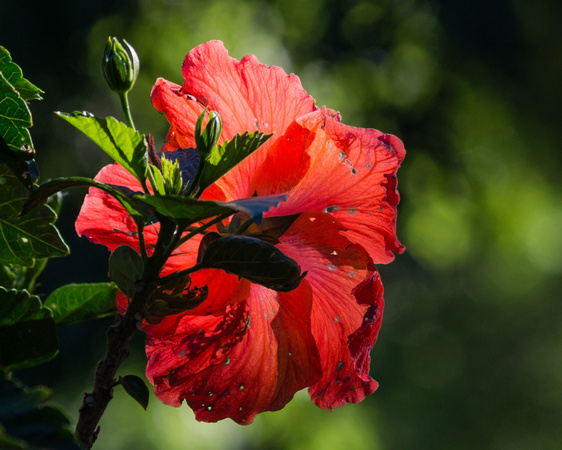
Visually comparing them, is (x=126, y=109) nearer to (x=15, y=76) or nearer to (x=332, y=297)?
(x=15, y=76)

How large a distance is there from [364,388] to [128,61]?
0.91ft

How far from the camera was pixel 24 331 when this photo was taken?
38 cm

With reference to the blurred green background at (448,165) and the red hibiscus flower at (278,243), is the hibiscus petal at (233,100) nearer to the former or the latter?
the red hibiscus flower at (278,243)

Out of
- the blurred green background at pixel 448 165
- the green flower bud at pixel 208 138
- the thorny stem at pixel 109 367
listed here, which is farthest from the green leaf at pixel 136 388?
the blurred green background at pixel 448 165

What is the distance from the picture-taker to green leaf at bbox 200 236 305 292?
1.10ft

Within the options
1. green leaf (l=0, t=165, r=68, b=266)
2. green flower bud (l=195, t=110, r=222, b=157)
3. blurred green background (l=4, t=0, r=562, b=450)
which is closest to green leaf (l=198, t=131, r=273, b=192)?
green flower bud (l=195, t=110, r=222, b=157)

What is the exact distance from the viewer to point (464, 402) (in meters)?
4.36

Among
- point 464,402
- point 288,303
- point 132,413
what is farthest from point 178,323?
point 464,402

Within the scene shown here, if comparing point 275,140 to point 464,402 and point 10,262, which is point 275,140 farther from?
point 464,402

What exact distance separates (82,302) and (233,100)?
187 millimetres

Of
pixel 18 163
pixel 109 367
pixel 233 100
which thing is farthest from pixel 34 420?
pixel 233 100

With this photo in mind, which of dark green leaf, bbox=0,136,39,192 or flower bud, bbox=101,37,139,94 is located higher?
flower bud, bbox=101,37,139,94

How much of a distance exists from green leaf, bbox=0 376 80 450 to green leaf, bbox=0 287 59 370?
2.9 inches

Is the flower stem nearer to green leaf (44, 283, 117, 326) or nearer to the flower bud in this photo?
the flower bud
